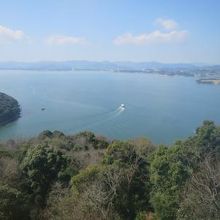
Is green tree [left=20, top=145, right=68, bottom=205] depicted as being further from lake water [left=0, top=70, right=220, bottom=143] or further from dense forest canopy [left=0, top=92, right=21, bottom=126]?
dense forest canopy [left=0, top=92, right=21, bottom=126]

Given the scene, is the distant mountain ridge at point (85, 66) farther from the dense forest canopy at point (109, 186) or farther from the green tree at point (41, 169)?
the dense forest canopy at point (109, 186)

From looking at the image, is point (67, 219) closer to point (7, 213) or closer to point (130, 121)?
point (7, 213)

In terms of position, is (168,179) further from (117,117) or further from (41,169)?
(117,117)

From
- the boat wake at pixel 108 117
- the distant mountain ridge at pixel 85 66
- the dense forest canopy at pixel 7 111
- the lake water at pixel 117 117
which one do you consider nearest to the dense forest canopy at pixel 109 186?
the lake water at pixel 117 117

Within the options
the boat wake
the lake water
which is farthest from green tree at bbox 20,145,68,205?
the boat wake

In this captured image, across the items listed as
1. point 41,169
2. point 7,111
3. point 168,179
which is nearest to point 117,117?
point 7,111

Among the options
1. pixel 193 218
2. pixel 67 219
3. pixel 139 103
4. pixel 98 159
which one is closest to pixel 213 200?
pixel 193 218
